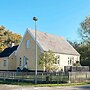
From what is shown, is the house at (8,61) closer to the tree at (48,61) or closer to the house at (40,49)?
the house at (40,49)

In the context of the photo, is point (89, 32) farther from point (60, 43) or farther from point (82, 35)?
point (60, 43)

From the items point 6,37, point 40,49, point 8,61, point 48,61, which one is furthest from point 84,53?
point 6,37

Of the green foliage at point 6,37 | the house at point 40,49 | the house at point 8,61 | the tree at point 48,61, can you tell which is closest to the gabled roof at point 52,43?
the house at point 40,49

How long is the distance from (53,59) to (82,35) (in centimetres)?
2520

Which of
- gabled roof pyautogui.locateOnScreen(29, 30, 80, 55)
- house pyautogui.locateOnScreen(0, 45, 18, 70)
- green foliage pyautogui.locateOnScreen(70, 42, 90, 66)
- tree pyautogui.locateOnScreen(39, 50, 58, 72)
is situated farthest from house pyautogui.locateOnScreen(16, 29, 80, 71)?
green foliage pyautogui.locateOnScreen(70, 42, 90, 66)

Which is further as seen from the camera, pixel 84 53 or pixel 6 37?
pixel 6 37

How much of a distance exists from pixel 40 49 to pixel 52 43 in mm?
4346

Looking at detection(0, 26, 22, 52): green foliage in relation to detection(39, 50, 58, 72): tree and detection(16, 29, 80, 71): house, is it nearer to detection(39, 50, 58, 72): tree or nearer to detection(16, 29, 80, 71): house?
detection(16, 29, 80, 71): house

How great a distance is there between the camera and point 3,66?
5141 cm

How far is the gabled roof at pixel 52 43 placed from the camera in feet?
146

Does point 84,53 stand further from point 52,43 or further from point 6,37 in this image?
point 6,37

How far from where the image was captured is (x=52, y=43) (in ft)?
155

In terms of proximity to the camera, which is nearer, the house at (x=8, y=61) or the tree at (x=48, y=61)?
the tree at (x=48, y=61)

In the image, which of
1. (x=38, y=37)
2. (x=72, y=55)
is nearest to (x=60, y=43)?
(x=72, y=55)
